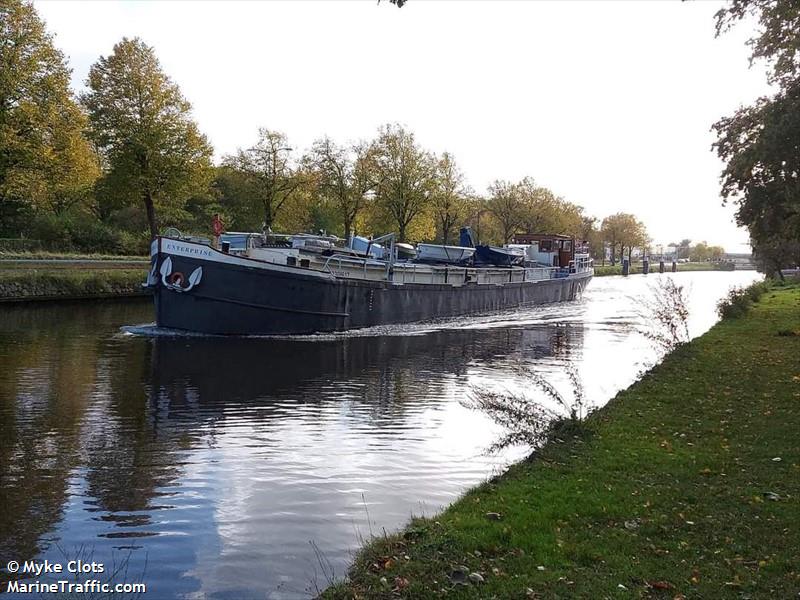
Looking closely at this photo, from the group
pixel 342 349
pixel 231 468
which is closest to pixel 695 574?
pixel 231 468

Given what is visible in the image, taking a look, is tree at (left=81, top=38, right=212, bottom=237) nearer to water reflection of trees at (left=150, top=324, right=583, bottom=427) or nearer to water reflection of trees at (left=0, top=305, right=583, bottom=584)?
water reflection of trees at (left=0, top=305, right=583, bottom=584)

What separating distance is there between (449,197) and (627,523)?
63343mm

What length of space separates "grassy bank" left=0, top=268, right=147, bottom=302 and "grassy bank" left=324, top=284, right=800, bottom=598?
3070 cm

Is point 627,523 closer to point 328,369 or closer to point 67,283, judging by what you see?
point 328,369

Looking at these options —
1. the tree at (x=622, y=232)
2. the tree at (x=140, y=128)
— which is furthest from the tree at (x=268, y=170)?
the tree at (x=622, y=232)

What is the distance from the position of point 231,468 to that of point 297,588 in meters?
3.93

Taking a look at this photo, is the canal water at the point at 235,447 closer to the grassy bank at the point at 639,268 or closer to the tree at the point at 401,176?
the tree at the point at 401,176

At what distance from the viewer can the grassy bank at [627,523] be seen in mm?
5422

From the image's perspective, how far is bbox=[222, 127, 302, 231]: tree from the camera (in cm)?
5669

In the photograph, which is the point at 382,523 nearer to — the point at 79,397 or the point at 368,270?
the point at 79,397

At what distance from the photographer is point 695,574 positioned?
5.51 meters

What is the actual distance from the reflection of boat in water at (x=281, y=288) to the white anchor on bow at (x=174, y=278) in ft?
0.12

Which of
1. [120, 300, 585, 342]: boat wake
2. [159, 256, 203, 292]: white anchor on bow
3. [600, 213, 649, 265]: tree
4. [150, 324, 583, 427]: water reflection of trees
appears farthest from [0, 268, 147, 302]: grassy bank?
[600, 213, 649, 265]: tree

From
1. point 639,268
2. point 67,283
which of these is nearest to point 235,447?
point 67,283
